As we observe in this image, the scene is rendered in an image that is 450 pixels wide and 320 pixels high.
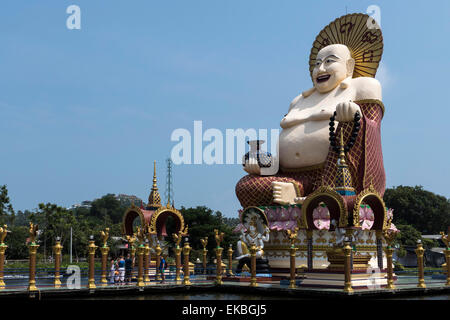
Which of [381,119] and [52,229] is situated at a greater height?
[381,119]

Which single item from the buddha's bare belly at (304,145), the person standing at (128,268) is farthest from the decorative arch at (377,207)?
the person standing at (128,268)

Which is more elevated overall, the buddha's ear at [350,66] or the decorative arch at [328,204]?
the buddha's ear at [350,66]

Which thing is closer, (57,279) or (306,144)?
(57,279)

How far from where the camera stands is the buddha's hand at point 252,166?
22191mm

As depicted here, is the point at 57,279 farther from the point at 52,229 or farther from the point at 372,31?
the point at 52,229

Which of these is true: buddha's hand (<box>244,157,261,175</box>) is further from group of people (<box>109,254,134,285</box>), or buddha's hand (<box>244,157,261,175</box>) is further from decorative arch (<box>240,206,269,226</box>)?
group of people (<box>109,254,134,285</box>)

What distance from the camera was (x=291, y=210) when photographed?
20.3 meters

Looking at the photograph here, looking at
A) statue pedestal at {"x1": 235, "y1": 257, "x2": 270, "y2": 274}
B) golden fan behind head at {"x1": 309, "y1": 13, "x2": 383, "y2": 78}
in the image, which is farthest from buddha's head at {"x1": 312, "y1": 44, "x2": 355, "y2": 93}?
statue pedestal at {"x1": 235, "y1": 257, "x2": 270, "y2": 274}

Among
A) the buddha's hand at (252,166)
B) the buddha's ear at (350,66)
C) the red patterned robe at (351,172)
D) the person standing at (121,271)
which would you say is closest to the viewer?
the person standing at (121,271)

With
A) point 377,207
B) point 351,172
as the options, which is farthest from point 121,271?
point 351,172

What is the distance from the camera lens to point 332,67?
22.8 m

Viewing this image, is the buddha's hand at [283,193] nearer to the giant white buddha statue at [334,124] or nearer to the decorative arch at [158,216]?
the giant white buddha statue at [334,124]
